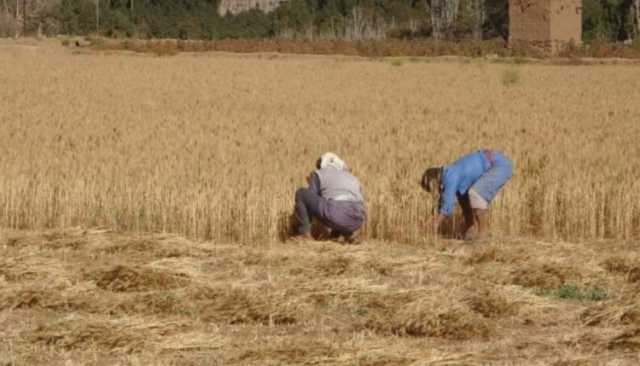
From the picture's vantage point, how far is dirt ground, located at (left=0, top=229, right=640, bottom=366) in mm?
6027

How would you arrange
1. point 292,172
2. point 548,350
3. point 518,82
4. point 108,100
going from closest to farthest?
point 548,350 → point 292,172 → point 108,100 → point 518,82

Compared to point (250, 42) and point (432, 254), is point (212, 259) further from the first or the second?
point (250, 42)

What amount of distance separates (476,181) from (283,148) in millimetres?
5052

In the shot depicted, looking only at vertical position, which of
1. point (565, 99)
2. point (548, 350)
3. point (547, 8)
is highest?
point (547, 8)

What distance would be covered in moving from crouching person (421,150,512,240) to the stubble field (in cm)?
27

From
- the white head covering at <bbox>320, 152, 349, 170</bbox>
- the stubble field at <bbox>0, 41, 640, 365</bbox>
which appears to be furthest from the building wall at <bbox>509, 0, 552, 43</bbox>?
the white head covering at <bbox>320, 152, 349, 170</bbox>

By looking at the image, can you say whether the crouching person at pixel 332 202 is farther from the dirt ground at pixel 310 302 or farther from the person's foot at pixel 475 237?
the person's foot at pixel 475 237

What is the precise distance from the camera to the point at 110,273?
7812 mm

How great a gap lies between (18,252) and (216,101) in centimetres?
1574

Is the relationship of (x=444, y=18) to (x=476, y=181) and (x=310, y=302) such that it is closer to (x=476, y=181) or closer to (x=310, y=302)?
(x=476, y=181)

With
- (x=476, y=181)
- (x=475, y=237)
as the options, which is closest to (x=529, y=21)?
(x=476, y=181)

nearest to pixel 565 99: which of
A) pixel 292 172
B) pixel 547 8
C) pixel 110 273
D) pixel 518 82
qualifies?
pixel 518 82

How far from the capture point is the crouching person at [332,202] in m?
9.12

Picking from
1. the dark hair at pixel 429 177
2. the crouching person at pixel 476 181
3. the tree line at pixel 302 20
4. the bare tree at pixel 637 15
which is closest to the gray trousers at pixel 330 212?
the dark hair at pixel 429 177
